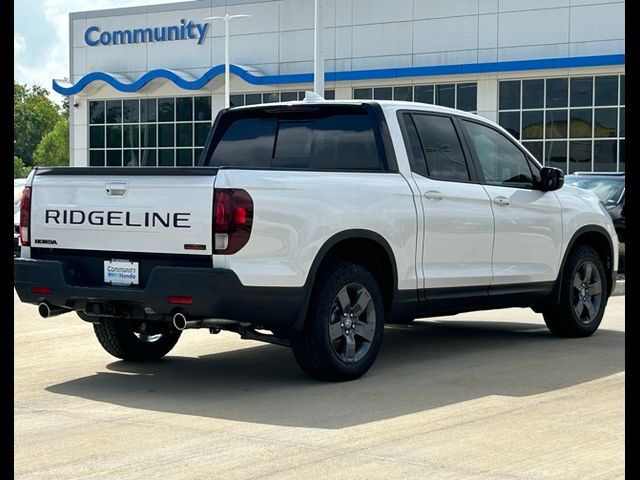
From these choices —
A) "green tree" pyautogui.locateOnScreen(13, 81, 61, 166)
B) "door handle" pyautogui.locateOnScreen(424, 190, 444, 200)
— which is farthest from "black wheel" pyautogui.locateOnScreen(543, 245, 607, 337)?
"green tree" pyautogui.locateOnScreen(13, 81, 61, 166)

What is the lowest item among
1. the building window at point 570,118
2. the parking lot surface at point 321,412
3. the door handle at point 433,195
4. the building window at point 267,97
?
the parking lot surface at point 321,412

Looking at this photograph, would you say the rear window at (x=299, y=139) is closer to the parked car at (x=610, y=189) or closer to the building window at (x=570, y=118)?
the parked car at (x=610, y=189)

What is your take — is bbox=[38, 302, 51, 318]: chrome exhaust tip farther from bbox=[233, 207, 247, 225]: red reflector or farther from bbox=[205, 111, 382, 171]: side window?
bbox=[205, 111, 382, 171]: side window

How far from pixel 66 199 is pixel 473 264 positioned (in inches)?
124

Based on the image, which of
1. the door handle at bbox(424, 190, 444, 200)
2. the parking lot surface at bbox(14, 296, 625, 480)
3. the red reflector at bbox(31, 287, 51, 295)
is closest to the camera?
the parking lot surface at bbox(14, 296, 625, 480)

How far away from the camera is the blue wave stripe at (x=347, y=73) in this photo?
135 ft

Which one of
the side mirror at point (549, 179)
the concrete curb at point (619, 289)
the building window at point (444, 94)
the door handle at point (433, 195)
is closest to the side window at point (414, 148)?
the door handle at point (433, 195)

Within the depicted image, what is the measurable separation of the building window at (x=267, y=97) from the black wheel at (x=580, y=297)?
124 feet

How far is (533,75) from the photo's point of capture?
43125mm

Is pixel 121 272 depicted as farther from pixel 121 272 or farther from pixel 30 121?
pixel 30 121

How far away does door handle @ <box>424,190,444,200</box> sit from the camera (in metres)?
9.01

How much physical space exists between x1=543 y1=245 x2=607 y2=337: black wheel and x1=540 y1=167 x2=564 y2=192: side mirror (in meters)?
0.73
